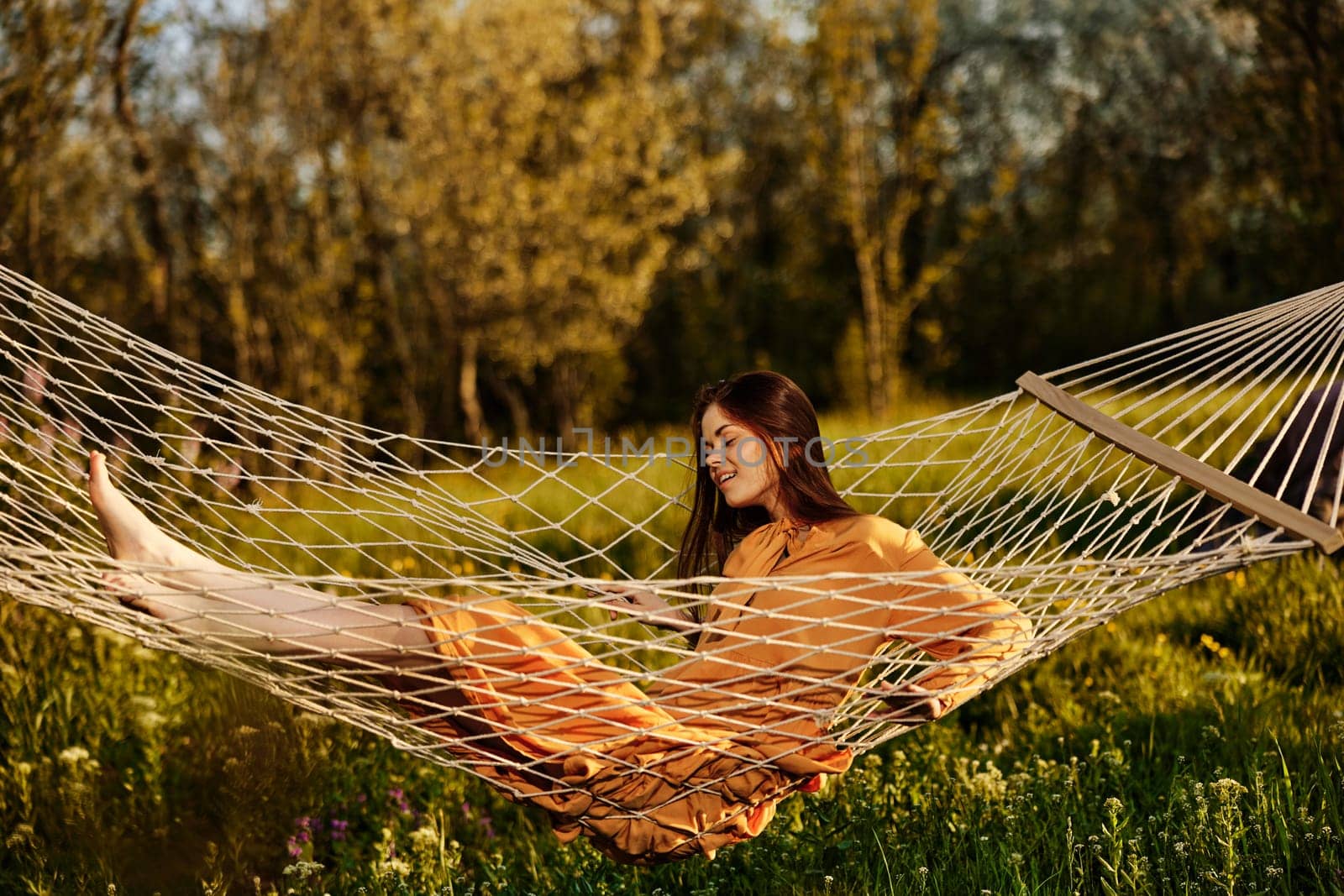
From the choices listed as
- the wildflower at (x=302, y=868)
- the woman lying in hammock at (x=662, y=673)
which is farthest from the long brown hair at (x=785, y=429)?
the wildflower at (x=302, y=868)

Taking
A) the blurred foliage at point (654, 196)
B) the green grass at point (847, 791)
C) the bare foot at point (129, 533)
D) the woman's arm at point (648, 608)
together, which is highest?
the blurred foliage at point (654, 196)

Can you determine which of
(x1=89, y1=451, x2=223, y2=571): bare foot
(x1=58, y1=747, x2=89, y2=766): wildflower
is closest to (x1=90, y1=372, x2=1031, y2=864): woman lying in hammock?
(x1=89, y1=451, x2=223, y2=571): bare foot

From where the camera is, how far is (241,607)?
1.55 meters

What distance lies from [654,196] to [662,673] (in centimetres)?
748

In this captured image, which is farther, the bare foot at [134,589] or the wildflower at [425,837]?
the wildflower at [425,837]

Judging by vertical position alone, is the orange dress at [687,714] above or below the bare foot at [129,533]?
below

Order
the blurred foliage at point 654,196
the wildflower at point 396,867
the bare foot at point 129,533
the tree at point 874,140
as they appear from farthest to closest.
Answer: the blurred foliage at point 654,196 → the tree at point 874,140 → the wildflower at point 396,867 → the bare foot at point 129,533

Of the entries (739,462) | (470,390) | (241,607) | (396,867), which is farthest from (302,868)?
(470,390)

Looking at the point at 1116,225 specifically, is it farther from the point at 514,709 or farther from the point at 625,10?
the point at 514,709

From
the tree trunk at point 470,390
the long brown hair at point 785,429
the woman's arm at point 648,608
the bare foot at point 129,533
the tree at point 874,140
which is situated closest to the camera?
the woman's arm at point 648,608

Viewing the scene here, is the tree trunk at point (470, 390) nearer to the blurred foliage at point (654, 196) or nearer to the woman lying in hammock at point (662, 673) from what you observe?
the blurred foliage at point (654, 196)

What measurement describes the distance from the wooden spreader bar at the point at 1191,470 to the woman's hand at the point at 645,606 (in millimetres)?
731

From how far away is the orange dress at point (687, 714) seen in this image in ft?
4.95

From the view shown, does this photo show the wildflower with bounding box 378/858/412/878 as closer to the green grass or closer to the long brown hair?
the green grass
